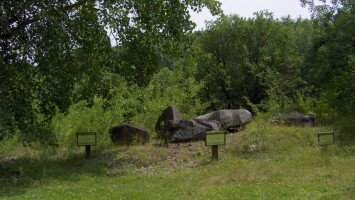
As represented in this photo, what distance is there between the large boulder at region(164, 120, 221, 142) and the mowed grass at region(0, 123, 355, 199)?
1.40ft

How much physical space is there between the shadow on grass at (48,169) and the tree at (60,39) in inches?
44.6

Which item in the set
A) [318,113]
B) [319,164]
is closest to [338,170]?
[319,164]

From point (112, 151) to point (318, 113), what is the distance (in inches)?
408

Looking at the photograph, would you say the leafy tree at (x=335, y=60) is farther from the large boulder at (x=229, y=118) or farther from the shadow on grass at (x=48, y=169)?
the shadow on grass at (x=48, y=169)

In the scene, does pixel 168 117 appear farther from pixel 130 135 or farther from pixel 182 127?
pixel 130 135

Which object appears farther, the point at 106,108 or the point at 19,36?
the point at 106,108

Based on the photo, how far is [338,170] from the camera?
10.2 meters

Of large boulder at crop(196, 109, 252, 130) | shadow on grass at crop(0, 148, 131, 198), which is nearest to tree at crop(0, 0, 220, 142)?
shadow on grass at crop(0, 148, 131, 198)

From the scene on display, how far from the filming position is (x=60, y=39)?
1178 centimetres

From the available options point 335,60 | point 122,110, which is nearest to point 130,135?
point 122,110

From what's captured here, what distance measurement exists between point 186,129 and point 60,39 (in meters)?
5.26

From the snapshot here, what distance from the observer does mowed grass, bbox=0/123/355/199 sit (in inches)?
348

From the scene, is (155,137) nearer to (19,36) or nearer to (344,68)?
(19,36)

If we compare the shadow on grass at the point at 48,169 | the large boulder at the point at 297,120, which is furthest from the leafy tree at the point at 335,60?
the shadow on grass at the point at 48,169
